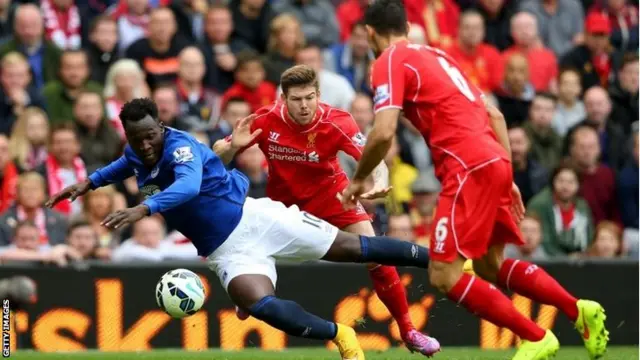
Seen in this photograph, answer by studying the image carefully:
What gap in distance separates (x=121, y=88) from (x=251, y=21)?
7.68 feet

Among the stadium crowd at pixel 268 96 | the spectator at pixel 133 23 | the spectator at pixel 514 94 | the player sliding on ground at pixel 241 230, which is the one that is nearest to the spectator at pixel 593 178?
the stadium crowd at pixel 268 96

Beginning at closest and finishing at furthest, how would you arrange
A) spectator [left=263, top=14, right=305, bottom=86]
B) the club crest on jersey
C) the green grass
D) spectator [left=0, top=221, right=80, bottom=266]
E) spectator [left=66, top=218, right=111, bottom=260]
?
1. the club crest on jersey
2. the green grass
3. spectator [left=0, top=221, right=80, bottom=266]
4. spectator [left=66, top=218, right=111, bottom=260]
5. spectator [left=263, top=14, right=305, bottom=86]

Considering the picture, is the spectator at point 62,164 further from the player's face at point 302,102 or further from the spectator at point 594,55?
the spectator at point 594,55

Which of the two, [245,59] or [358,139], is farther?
Result: [245,59]

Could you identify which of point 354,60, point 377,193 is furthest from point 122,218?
point 354,60

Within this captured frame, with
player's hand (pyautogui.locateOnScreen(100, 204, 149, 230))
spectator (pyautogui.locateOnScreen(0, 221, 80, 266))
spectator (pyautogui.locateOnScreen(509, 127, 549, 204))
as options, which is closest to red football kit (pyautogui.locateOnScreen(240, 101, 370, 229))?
player's hand (pyautogui.locateOnScreen(100, 204, 149, 230))

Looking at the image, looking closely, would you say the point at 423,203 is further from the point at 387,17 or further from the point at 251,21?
the point at 387,17

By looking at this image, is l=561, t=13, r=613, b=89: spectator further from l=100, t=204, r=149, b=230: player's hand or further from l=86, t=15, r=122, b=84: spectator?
l=100, t=204, r=149, b=230: player's hand

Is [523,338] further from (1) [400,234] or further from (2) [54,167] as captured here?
(2) [54,167]

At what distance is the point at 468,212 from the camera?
33.3 feet

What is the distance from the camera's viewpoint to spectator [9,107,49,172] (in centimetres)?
1641

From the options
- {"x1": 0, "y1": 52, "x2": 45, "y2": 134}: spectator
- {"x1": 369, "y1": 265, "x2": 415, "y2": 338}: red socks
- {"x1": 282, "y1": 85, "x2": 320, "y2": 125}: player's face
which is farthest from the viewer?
{"x1": 0, "y1": 52, "x2": 45, "y2": 134}: spectator

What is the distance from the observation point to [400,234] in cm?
1622

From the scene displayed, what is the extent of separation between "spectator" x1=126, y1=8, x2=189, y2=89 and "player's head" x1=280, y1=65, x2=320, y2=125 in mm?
5878
